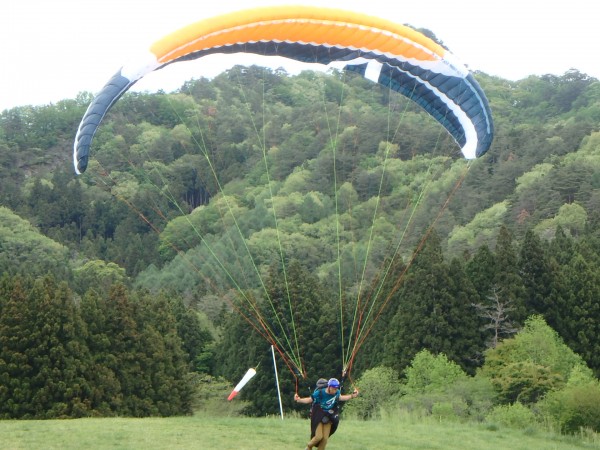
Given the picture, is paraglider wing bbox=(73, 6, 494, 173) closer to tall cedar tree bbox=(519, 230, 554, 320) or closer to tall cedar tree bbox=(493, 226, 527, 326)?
tall cedar tree bbox=(493, 226, 527, 326)

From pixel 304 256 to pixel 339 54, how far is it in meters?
69.3

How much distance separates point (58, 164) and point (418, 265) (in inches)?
3915

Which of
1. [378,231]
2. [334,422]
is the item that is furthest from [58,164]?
[334,422]

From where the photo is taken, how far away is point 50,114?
486 feet

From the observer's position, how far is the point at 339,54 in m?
18.5

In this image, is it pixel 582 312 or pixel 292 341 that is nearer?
pixel 582 312

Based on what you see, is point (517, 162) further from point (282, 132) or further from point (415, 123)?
point (282, 132)

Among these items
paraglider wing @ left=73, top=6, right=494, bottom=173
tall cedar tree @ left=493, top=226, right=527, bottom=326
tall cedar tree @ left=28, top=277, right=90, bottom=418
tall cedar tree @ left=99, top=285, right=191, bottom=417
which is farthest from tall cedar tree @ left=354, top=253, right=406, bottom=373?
paraglider wing @ left=73, top=6, right=494, bottom=173

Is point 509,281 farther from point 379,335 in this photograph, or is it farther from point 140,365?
point 140,365

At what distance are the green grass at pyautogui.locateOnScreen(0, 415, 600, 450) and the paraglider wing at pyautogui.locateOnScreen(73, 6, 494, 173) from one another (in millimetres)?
4427

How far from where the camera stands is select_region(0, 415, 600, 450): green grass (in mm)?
16406

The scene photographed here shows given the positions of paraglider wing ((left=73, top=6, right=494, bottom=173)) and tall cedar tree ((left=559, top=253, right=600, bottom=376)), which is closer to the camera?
paraglider wing ((left=73, top=6, right=494, bottom=173))

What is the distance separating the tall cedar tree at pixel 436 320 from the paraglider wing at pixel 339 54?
827 inches

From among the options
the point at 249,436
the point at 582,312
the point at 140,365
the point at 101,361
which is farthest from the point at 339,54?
the point at 582,312
